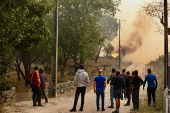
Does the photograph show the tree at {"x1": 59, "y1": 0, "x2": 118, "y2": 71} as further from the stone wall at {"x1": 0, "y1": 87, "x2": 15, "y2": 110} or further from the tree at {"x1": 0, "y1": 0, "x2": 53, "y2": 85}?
the stone wall at {"x1": 0, "y1": 87, "x2": 15, "y2": 110}

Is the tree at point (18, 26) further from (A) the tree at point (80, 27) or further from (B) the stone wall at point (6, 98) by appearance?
(A) the tree at point (80, 27)

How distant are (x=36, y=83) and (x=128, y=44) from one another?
5523 cm

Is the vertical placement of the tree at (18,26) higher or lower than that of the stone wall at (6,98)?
higher

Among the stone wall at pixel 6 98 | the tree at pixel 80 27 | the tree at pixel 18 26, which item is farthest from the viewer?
the tree at pixel 80 27

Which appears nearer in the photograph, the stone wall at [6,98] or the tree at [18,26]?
the tree at [18,26]

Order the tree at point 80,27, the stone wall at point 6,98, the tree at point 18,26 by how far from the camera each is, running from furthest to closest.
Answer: the tree at point 80,27
the stone wall at point 6,98
the tree at point 18,26

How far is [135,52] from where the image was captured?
63.2 m

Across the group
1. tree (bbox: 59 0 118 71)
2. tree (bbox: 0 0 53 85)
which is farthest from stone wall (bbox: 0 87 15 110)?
tree (bbox: 59 0 118 71)

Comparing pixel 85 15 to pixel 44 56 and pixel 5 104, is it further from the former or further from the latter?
pixel 5 104

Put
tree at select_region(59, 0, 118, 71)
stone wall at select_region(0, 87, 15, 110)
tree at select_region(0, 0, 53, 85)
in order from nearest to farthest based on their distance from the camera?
tree at select_region(0, 0, 53, 85), stone wall at select_region(0, 87, 15, 110), tree at select_region(59, 0, 118, 71)

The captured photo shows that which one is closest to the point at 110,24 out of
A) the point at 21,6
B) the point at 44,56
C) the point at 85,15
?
the point at 85,15

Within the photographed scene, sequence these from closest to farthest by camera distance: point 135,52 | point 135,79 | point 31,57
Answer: point 135,79, point 31,57, point 135,52

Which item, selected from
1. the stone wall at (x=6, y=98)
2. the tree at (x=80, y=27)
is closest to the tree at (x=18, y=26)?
the stone wall at (x=6, y=98)

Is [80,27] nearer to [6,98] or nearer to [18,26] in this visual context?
[18,26]
